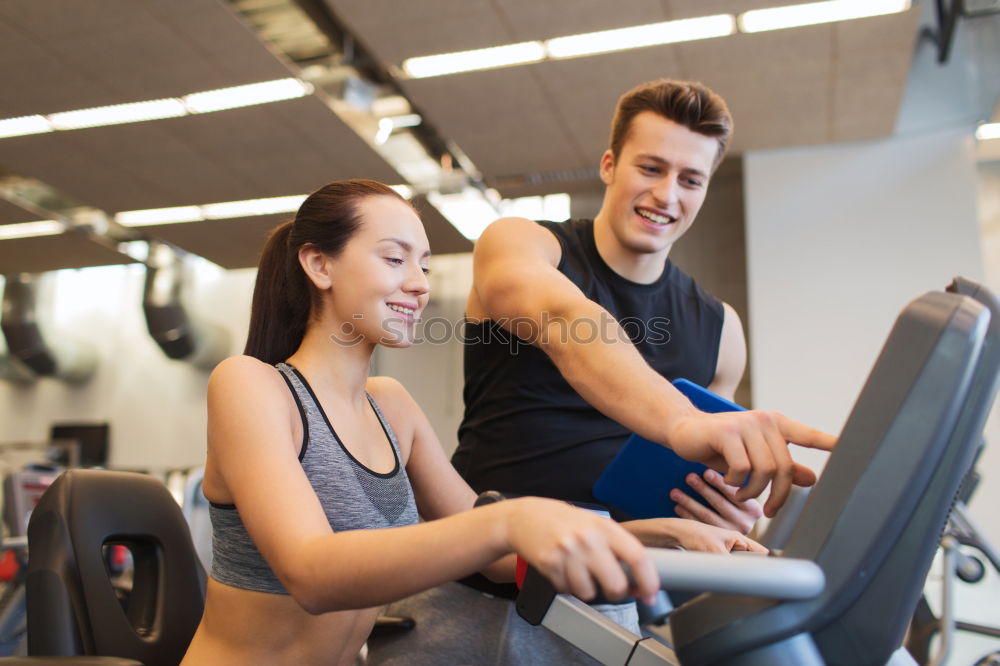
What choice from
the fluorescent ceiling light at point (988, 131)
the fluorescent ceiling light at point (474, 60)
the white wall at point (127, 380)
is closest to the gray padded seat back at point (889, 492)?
the fluorescent ceiling light at point (474, 60)

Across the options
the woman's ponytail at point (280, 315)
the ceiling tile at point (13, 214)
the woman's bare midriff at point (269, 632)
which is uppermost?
the ceiling tile at point (13, 214)

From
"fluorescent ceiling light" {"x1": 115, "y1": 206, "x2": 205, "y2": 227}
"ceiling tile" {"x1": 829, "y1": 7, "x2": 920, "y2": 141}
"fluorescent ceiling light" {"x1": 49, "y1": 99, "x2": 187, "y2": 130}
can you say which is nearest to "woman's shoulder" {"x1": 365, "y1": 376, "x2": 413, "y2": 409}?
"ceiling tile" {"x1": 829, "y1": 7, "x2": 920, "y2": 141}

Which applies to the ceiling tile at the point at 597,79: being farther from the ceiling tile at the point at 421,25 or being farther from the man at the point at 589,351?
the man at the point at 589,351

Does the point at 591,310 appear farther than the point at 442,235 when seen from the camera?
No

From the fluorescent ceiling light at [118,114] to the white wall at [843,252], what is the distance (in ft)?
13.0

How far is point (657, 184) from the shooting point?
1.40 metres

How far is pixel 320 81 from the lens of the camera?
16.9ft

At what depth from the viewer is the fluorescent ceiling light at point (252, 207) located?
6695 millimetres

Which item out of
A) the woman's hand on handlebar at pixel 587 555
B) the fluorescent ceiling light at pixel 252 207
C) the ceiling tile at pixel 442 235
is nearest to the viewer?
the woman's hand on handlebar at pixel 587 555

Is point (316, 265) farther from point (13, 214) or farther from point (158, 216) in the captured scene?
point (13, 214)

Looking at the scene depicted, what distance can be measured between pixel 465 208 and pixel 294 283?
598 cm

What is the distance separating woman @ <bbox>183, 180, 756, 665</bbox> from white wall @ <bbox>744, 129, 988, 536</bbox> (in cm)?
470

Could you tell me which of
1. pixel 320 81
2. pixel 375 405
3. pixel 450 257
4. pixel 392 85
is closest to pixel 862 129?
pixel 392 85

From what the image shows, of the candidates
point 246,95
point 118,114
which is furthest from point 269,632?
point 118,114
